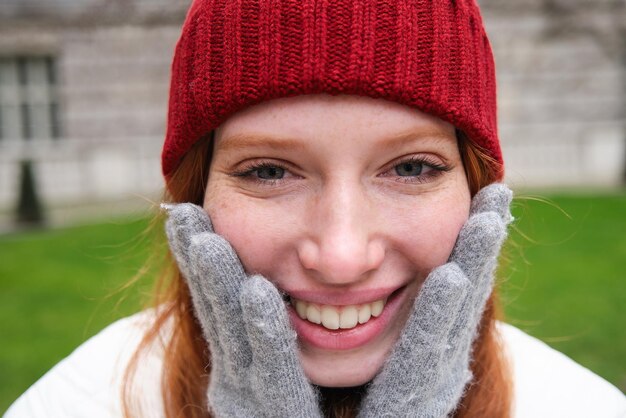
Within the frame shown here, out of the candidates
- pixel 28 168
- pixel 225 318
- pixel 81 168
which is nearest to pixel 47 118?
pixel 81 168

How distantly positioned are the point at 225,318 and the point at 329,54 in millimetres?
644

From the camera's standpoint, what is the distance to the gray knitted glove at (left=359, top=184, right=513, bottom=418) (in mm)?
1484

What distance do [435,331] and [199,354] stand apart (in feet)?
2.50

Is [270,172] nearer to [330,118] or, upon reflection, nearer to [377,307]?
[330,118]

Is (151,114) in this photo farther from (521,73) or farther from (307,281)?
(307,281)

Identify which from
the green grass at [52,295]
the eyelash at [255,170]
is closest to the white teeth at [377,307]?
the eyelash at [255,170]

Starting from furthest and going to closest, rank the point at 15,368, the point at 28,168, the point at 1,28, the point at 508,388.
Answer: the point at 1,28 < the point at 28,168 < the point at 15,368 < the point at 508,388

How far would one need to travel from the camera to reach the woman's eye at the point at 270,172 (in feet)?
5.03

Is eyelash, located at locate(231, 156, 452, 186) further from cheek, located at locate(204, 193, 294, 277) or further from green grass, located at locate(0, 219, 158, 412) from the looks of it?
green grass, located at locate(0, 219, 158, 412)

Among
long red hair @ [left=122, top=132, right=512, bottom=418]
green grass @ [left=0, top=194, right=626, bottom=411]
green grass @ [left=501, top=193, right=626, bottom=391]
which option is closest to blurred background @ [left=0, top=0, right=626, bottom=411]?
green grass @ [left=0, top=194, right=626, bottom=411]

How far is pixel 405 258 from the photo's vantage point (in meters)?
1.52

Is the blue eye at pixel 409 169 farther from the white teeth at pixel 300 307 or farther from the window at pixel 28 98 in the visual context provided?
the window at pixel 28 98

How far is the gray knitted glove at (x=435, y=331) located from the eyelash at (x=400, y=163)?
14 cm

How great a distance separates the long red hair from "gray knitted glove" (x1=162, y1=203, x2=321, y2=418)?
7.0 inches
